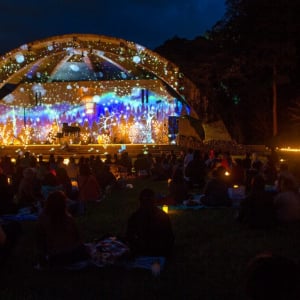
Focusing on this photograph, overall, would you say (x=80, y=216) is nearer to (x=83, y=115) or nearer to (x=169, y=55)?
(x=83, y=115)

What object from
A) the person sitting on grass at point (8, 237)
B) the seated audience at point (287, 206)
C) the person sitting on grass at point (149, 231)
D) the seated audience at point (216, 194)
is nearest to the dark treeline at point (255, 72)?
the seated audience at point (216, 194)

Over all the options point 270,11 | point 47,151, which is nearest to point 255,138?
point 270,11


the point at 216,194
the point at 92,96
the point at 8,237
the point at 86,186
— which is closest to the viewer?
the point at 8,237

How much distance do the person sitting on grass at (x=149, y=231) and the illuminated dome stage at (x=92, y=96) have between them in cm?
2093

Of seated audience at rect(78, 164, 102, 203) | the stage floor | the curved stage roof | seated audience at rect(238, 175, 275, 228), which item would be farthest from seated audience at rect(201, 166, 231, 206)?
the curved stage roof

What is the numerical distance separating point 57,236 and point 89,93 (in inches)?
979

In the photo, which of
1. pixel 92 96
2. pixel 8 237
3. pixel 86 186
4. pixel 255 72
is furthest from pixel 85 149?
pixel 8 237

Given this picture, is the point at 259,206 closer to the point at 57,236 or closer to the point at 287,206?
the point at 287,206

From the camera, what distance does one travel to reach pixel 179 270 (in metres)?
5.41

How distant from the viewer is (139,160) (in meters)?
16.5

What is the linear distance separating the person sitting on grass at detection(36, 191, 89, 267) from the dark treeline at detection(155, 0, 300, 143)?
2188cm

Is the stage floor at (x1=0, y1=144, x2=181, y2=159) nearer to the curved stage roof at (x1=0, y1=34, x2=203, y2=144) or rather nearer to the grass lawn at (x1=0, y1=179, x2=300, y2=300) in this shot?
the curved stage roof at (x1=0, y1=34, x2=203, y2=144)

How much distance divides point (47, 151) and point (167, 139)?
675 centimetres

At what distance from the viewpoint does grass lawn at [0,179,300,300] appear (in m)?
4.72
